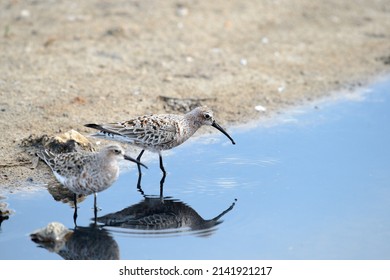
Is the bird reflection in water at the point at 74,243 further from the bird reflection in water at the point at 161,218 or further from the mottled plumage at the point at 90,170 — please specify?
the mottled plumage at the point at 90,170

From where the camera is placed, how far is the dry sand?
12156 millimetres

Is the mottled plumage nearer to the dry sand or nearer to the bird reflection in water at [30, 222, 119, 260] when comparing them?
the bird reflection in water at [30, 222, 119, 260]

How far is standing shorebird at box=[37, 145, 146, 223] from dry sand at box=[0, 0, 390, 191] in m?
1.21

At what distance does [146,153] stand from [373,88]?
4956mm

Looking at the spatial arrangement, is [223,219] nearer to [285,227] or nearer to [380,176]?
[285,227]

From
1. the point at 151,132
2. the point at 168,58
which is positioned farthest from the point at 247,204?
the point at 168,58

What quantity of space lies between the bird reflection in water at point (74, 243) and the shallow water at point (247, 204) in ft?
0.06

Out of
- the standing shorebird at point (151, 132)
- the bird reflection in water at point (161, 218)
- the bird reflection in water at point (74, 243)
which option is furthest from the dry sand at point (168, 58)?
the bird reflection in water at point (74, 243)

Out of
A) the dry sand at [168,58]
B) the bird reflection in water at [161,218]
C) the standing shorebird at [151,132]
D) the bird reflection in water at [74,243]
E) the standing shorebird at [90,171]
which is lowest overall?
the bird reflection in water at [74,243]

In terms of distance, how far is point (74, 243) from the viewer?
8242 mm

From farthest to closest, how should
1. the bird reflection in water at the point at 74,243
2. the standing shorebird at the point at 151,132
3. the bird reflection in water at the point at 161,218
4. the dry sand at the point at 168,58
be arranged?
the dry sand at the point at 168,58
the standing shorebird at the point at 151,132
the bird reflection in water at the point at 161,218
the bird reflection in water at the point at 74,243

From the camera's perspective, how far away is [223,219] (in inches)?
348

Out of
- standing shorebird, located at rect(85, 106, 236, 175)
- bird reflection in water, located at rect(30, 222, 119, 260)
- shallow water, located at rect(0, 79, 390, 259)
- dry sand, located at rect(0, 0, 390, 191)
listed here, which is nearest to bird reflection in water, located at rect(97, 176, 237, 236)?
shallow water, located at rect(0, 79, 390, 259)

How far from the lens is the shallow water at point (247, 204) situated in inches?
322
